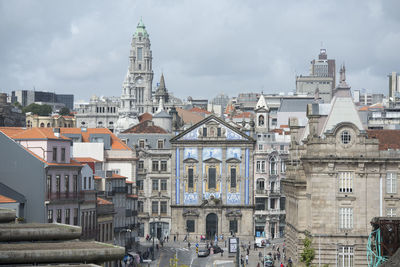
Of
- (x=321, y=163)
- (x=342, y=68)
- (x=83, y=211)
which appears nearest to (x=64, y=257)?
(x=83, y=211)

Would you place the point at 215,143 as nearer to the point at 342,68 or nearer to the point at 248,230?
the point at 248,230

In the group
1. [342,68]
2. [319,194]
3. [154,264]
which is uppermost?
[342,68]

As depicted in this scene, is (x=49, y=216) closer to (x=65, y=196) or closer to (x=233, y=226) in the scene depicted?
(x=65, y=196)

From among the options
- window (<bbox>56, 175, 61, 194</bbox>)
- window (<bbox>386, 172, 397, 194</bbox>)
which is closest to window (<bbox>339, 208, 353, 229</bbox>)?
window (<bbox>386, 172, 397, 194</bbox>)

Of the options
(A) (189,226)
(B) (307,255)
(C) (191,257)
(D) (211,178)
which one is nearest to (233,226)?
(A) (189,226)

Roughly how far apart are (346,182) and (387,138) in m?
6.69

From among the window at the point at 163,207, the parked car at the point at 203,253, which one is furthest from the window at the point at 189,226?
the parked car at the point at 203,253

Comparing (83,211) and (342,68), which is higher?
(342,68)

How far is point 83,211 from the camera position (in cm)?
7838

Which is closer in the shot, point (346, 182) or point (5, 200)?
point (5, 200)

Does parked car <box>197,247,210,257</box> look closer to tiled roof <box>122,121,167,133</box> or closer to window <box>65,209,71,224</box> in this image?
tiled roof <box>122,121,167,133</box>

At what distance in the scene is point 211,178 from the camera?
485 ft

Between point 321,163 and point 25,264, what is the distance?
67689 mm

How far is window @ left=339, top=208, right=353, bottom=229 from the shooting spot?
9394 centimetres
